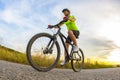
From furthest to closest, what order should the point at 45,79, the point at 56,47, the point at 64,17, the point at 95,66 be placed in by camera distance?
the point at 95,66 < the point at 64,17 < the point at 56,47 < the point at 45,79

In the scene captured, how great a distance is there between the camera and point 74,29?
8.85 meters

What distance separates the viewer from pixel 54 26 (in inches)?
315

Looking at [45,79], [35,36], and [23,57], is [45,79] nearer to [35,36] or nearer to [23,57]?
[35,36]

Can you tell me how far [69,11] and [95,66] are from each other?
779 centimetres

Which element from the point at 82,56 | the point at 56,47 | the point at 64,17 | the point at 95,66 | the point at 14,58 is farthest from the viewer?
the point at 95,66

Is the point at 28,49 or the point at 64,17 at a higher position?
the point at 64,17

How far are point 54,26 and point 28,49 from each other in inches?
44.1

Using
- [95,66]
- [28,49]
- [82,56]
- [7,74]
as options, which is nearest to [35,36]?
[28,49]

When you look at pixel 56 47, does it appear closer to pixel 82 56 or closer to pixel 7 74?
pixel 7 74

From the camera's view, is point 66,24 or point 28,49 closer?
point 28,49

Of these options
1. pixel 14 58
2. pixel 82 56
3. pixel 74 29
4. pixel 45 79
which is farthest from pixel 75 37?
pixel 14 58

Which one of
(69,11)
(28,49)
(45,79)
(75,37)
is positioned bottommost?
(45,79)

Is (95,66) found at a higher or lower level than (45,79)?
higher

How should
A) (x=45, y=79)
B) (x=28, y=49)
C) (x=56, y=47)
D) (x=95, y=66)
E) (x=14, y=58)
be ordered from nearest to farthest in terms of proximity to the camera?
(x=45, y=79)
(x=28, y=49)
(x=56, y=47)
(x=14, y=58)
(x=95, y=66)
